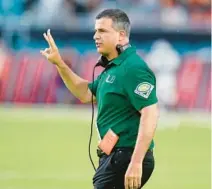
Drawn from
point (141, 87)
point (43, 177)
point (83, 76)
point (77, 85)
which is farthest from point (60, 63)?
point (83, 76)

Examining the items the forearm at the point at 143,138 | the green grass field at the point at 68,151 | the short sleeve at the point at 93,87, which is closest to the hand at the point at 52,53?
the short sleeve at the point at 93,87

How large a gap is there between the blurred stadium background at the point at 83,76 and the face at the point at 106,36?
685cm

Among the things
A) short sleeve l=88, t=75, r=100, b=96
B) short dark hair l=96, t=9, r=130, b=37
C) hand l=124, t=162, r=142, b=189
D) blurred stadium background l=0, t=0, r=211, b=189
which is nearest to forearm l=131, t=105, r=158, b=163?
hand l=124, t=162, r=142, b=189

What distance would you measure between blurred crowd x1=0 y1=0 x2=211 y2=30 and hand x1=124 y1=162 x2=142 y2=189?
1755cm

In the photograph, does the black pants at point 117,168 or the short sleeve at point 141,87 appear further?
the black pants at point 117,168

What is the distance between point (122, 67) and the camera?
8.07 metres

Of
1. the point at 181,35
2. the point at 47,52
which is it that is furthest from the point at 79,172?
the point at 181,35

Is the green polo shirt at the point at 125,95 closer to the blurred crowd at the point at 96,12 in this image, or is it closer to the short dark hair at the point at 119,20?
the short dark hair at the point at 119,20

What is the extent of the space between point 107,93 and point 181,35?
17.3m

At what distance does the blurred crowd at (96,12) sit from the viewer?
25438 millimetres

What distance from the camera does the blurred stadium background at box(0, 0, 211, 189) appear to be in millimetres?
16609

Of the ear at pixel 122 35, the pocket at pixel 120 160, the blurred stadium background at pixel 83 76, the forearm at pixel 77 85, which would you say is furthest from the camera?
the blurred stadium background at pixel 83 76

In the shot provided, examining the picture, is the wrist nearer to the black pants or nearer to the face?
the face

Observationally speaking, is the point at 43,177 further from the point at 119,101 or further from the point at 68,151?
the point at 119,101
